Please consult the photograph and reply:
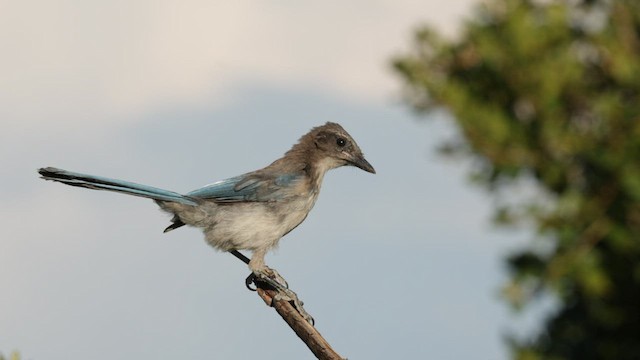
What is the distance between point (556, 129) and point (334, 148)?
8.94 meters

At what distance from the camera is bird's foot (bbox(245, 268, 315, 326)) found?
10.8 m

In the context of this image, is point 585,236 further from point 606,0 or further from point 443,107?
point 606,0

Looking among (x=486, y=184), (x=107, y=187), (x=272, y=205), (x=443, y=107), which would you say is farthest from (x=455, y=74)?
(x=272, y=205)

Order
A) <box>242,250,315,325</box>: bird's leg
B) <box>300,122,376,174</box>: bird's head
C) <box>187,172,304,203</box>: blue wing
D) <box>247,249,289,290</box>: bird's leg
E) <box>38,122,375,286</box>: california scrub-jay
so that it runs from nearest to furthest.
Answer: <box>242,250,315,325</box>: bird's leg < <box>247,249,289,290</box>: bird's leg < <box>38,122,375,286</box>: california scrub-jay < <box>187,172,304,203</box>: blue wing < <box>300,122,376,174</box>: bird's head

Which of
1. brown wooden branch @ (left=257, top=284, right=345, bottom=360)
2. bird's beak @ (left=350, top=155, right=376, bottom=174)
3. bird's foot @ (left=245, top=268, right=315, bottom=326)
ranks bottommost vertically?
brown wooden branch @ (left=257, top=284, right=345, bottom=360)

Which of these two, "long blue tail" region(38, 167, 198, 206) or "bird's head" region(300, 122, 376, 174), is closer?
"long blue tail" region(38, 167, 198, 206)

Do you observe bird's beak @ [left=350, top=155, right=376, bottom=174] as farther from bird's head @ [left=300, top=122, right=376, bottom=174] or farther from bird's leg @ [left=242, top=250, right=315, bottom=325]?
bird's leg @ [left=242, top=250, right=315, bottom=325]

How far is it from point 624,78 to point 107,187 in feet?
26.2

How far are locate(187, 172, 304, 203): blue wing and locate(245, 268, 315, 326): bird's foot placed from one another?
0.91 m

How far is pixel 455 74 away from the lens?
4012mm

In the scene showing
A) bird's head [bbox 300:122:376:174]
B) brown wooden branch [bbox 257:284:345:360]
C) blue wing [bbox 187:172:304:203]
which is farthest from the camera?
bird's head [bbox 300:122:376:174]

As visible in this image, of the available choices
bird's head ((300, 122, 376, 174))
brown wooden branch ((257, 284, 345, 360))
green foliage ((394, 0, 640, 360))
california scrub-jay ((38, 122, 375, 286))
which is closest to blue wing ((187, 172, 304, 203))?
california scrub-jay ((38, 122, 375, 286))

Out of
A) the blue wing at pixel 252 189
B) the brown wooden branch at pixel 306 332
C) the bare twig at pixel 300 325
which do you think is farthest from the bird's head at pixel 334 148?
the brown wooden branch at pixel 306 332

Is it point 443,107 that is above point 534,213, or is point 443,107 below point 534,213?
above
